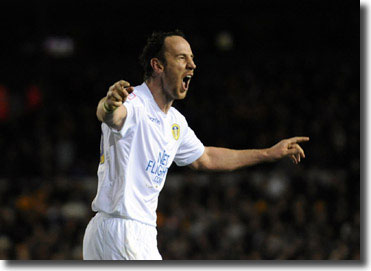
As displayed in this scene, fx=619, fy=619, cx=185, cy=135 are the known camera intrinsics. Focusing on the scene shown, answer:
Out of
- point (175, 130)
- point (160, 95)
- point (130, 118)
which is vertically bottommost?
point (175, 130)

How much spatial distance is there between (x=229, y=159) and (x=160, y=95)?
100 centimetres

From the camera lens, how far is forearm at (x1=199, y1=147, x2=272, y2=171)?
522 cm

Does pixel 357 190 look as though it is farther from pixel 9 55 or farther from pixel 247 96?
pixel 9 55

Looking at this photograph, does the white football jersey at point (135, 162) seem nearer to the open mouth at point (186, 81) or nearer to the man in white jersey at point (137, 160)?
the man in white jersey at point (137, 160)

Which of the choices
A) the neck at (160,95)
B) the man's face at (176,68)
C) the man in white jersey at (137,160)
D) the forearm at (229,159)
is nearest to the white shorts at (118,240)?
the man in white jersey at (137,160)

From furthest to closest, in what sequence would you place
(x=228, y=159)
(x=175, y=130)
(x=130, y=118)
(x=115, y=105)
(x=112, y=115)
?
(x=228, y=159)
(x=175, y=130)
(x=130, y=118)
(x=112, y=115)
(x=115, y=105)

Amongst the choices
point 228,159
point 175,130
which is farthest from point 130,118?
point 228,159

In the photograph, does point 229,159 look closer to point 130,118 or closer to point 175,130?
point 175,130

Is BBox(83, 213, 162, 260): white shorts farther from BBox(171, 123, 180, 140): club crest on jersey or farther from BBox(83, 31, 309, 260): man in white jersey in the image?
BBox(171, 123, 180, 140): club crest on jersey

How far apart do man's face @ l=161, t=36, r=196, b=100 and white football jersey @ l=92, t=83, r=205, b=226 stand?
170mm

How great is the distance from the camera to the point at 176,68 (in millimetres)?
4598

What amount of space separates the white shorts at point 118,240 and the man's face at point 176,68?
3.31ft

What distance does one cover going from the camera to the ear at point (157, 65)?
463 centimetres

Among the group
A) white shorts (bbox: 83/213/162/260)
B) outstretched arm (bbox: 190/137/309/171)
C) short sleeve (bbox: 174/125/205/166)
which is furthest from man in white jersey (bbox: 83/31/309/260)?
outstretched arm (bbox: 190/137/309/171)
